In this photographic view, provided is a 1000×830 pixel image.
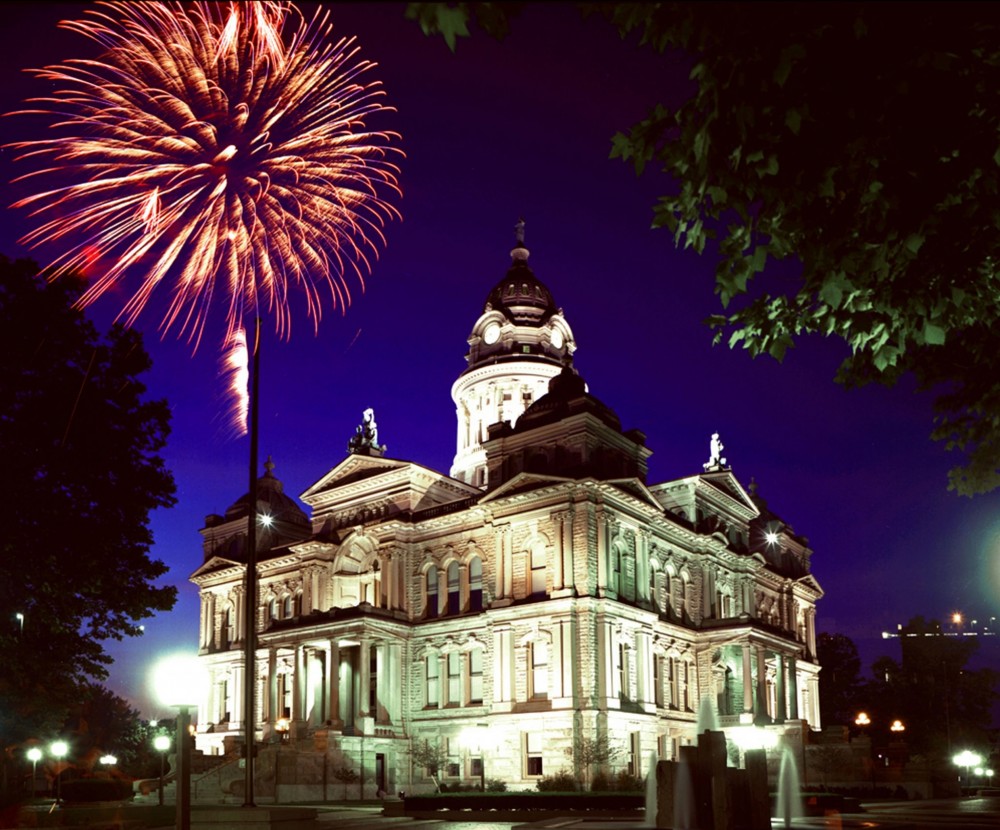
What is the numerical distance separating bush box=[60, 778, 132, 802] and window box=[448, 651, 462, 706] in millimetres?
16522

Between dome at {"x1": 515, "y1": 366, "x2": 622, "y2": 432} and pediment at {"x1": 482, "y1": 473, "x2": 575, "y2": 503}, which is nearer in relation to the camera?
pediment at {"x1": 482, "y1": 473, "x2": 575, "y2": 503}

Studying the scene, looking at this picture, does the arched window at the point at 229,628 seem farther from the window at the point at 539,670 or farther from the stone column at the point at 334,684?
the window at the point at 539,670

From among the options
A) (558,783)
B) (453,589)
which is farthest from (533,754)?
(453,589)

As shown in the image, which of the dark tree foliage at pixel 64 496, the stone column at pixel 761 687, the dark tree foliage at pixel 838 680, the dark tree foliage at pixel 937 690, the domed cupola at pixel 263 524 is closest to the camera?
the dark tree foliage at pixel 64 496

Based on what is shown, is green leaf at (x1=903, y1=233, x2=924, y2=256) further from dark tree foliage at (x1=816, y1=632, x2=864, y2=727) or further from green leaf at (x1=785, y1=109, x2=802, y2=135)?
dark tree foliage at (x1=816, y1=632, x2=864, y2=727)

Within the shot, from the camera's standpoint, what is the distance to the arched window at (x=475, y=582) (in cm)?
5622

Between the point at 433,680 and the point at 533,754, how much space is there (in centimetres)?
952

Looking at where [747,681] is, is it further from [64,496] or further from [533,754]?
[64,496]

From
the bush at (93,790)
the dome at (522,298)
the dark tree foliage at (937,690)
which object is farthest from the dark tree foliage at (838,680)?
the bush at (93,790)

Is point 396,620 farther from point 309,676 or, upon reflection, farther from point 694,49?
point 694,49

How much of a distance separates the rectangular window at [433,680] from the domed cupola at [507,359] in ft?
67.9

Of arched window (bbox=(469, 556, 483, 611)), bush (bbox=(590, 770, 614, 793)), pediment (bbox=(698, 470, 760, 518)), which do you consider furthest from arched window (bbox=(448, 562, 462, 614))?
pediment (bbox=(698, 470, 760, 518))

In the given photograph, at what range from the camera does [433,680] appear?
186ft

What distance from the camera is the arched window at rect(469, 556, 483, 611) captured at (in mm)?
56219
